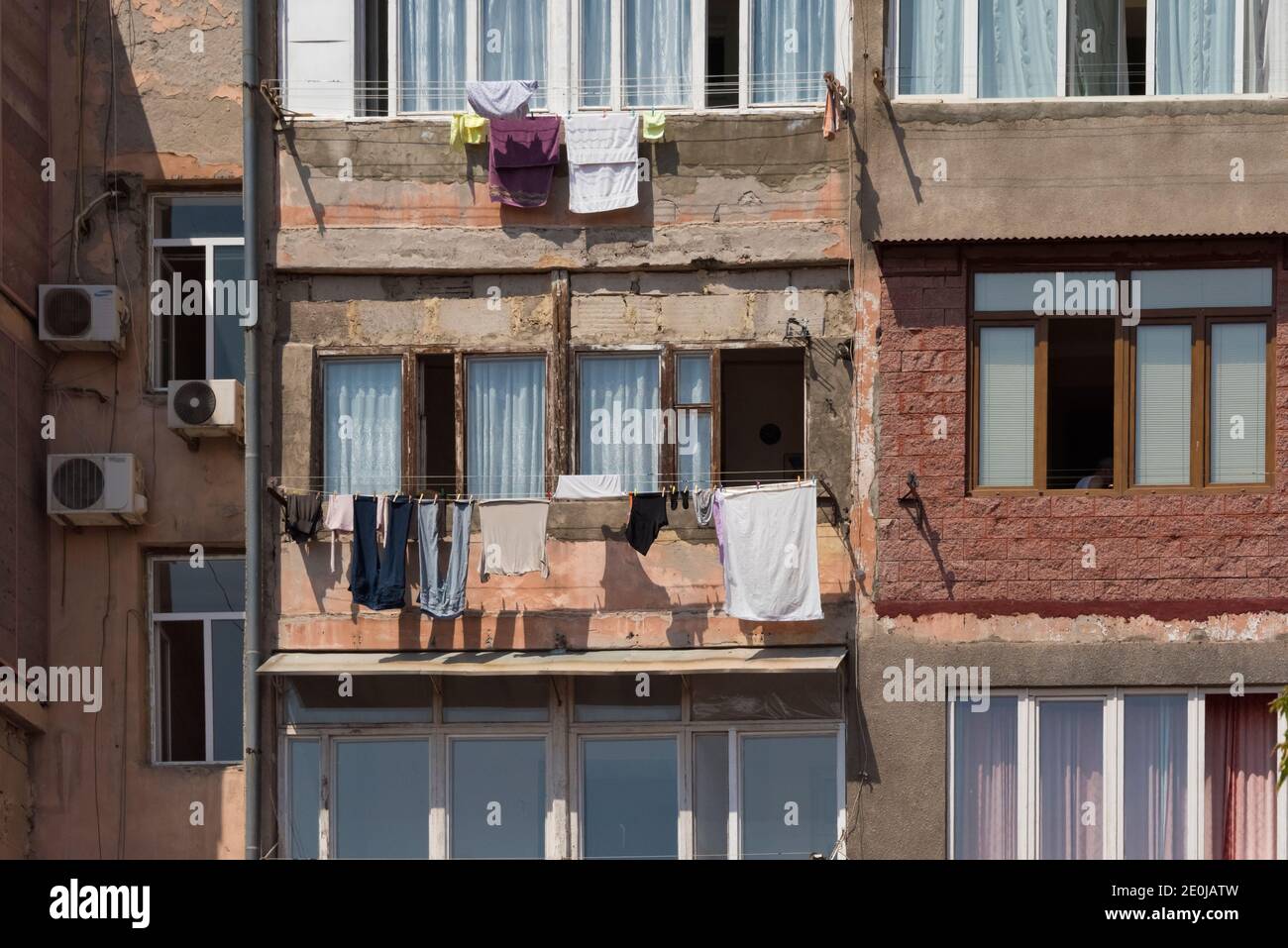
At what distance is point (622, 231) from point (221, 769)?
6168 millimetres

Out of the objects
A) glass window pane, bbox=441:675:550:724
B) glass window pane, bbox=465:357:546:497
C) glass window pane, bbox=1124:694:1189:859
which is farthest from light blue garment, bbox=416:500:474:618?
glass window pane, bbox=1124:694:1189:859

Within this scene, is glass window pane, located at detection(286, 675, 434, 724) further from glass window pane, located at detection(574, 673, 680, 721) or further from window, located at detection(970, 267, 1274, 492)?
window, located at detection(970, 267, 1274, 492)

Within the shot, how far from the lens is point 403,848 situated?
17.1m

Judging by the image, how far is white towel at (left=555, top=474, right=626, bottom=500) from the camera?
671 inches

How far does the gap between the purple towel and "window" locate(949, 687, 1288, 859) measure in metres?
5.85

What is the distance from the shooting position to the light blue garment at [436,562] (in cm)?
1680

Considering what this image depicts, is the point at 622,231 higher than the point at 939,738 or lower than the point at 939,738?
higher

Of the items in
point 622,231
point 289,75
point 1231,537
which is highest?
point 289,75

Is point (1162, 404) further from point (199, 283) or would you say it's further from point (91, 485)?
point (91, 485)

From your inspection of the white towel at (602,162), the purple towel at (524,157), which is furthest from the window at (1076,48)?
the purple towel at (524,157)

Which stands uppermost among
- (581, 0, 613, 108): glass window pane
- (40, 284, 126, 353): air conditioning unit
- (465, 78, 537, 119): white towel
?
(581, 0, 613, 108): glass window pane
